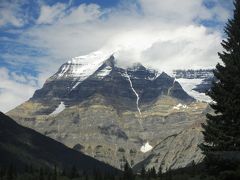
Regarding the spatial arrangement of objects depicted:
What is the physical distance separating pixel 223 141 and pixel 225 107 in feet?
9.86

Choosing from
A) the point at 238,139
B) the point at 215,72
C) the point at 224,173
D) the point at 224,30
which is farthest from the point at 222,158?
the point at 224,30

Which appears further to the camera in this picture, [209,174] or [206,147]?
[206,147]

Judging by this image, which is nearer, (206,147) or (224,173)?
(224,173)

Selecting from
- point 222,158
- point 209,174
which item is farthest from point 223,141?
point 222,158

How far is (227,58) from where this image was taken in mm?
50406

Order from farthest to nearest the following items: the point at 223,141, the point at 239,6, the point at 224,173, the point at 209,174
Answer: the point at 239,6
the point at 223,141
the point at 209,174
the point at 224,173

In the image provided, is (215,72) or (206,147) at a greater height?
(215,72)

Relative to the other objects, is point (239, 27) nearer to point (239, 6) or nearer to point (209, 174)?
point (239, 6)

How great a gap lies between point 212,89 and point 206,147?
5275 millimetres

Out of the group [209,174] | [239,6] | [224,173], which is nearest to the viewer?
[224,173]

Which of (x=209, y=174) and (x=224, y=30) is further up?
(x=224, y=30)

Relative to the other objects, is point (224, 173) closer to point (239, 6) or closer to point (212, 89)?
point (212, 89)

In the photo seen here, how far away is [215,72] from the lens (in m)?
50.8

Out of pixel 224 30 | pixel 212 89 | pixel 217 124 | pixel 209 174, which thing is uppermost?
pixel 224 30
